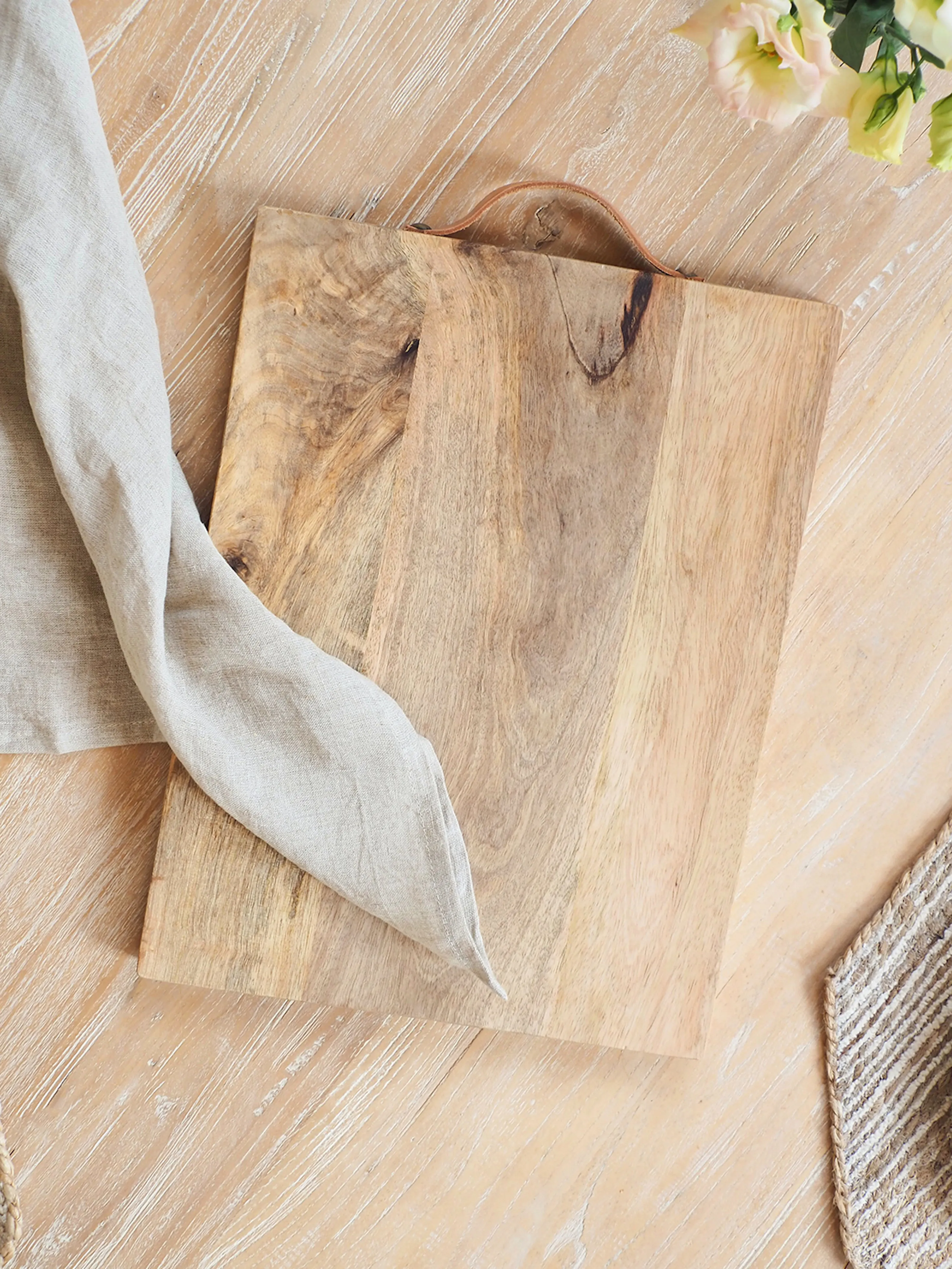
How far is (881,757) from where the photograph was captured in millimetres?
735

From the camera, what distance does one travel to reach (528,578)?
67 cm

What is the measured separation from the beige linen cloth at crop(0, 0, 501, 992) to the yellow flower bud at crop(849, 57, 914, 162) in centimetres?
41

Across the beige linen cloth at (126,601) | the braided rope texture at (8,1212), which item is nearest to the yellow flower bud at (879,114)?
the beige linen cloth at (126,601)

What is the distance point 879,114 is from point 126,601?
0.48 metres

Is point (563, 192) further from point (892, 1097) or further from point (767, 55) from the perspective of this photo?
point (892, 1097)

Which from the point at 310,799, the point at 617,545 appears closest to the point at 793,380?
the point at 617,545

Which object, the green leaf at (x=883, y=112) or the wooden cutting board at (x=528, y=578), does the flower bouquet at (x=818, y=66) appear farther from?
the wooden cutting board at (x=528, y=578)

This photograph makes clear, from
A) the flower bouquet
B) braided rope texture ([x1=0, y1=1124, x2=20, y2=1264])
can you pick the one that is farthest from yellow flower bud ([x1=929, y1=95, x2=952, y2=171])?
braided rope texture ([x1=0, y1=1124, x2=20, y2=1264])

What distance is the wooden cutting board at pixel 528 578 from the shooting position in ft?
2.15

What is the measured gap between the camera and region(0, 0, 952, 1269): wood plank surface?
67 cm

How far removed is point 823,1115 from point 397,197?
29.2 inches

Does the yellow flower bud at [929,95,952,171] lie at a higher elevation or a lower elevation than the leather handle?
higher

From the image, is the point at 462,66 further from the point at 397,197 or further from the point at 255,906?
the point at 255,906

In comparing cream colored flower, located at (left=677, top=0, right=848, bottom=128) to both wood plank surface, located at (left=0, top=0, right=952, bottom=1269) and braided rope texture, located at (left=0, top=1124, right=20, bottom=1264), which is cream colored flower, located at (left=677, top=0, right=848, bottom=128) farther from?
braided rope texture, located at (left=0, top=1124, right=20, bottom=1264)
